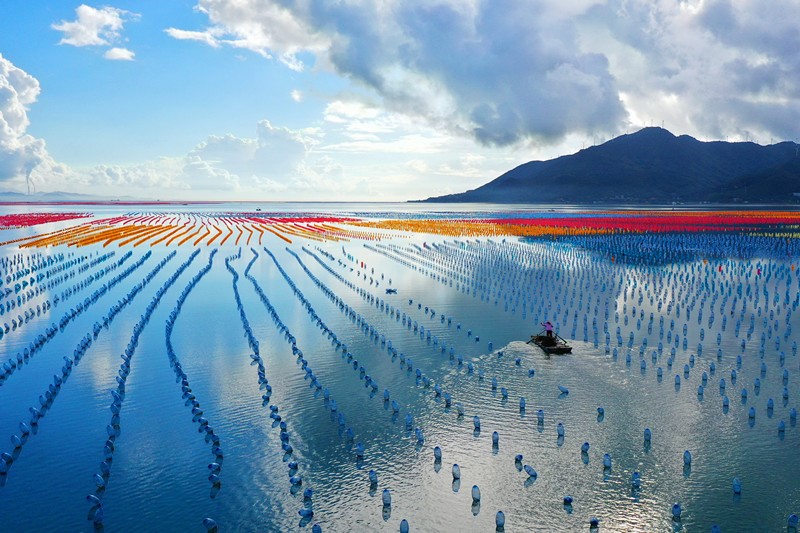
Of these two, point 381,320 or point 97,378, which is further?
point 381,320

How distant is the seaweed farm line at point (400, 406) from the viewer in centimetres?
1659

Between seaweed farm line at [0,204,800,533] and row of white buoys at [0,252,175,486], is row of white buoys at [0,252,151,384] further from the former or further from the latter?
seaweed farm line at [0,204,800,533]

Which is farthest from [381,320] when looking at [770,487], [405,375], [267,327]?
[770,487]

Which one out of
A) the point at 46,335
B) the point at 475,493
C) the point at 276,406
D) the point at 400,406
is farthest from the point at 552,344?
the point at 46,335

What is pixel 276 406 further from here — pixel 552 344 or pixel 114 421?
pixel 552 344

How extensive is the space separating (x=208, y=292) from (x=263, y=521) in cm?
3639

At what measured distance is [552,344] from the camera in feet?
103

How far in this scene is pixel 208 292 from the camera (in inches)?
1959

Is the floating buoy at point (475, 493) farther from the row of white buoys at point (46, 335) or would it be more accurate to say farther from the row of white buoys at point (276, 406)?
the row of white buoys at point (46, 335)

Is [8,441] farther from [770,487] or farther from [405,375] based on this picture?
[770,487]

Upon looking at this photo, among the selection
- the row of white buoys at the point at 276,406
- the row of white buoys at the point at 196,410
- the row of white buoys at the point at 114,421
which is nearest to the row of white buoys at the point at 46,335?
the row of white buoys at the point at 114,421

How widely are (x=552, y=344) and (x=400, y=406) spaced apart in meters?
11.2

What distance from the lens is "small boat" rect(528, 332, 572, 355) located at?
30891 mm

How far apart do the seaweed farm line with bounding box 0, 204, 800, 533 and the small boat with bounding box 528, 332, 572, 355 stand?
1.40 ft
